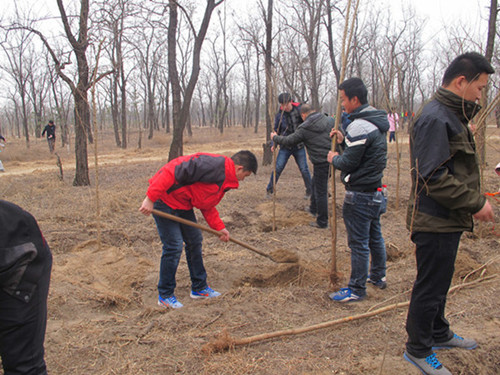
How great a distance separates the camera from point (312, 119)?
534cm

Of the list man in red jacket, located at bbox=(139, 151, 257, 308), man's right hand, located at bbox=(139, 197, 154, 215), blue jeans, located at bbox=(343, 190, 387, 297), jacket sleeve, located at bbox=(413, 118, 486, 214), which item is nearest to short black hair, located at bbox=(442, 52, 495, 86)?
jacket sleeve, located at bbox=(413, 118, 486, 214)

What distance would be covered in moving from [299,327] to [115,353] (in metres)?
1.33

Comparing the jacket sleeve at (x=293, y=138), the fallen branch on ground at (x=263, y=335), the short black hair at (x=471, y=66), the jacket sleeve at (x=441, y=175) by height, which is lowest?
the fallen branch on ground at (x=263, y=335)

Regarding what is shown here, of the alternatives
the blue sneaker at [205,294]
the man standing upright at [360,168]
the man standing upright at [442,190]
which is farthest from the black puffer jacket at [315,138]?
the man standing upright at [442,190]

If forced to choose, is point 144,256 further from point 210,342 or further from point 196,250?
point 210,342

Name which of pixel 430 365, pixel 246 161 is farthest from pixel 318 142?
pixel 430 365

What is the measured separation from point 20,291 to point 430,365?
2248 mm

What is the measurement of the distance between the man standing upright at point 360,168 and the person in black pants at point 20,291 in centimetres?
225

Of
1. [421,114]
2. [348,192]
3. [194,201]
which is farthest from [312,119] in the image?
[421,114]

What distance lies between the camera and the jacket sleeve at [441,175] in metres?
1.98

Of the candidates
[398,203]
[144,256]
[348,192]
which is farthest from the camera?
[398,203]

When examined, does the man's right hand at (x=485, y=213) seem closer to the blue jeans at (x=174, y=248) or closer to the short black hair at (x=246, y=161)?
the short black hair at (x=246, y=161)

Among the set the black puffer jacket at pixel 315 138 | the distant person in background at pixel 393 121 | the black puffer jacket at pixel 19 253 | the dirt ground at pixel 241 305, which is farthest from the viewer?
the distant person in background at pixel 393 121

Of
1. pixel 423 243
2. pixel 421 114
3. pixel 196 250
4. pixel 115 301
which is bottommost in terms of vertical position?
pixel 115 301
